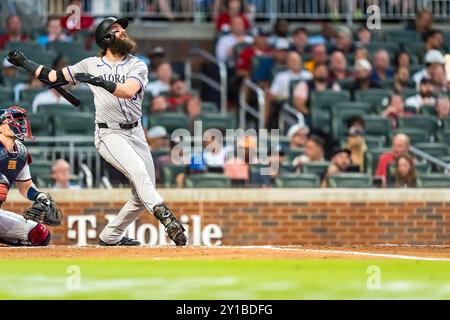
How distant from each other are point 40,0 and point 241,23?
295cm

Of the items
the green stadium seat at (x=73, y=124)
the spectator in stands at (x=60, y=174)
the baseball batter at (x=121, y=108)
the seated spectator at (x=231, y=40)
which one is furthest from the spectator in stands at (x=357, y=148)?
the baseball batter at (x=121, y=108)

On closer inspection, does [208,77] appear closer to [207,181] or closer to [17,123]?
[207,181]

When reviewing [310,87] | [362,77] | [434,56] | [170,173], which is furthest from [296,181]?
[434,56]

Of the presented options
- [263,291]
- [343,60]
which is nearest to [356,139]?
[343,60]

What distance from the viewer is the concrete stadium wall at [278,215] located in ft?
60.1

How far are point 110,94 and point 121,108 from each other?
16 cm

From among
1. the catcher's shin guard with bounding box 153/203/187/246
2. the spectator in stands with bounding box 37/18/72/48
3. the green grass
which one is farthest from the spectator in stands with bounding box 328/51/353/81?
the green grass

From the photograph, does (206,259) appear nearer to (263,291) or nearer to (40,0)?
(263,291)

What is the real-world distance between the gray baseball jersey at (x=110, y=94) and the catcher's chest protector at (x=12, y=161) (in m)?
0.74

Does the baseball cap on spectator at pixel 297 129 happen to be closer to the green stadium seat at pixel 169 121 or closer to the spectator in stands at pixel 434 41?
the green stadium seat at pixel 169 121

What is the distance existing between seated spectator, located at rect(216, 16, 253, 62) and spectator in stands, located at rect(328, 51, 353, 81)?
49.2 inches

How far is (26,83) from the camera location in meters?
20.6

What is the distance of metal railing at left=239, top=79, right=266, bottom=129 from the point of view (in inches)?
841
